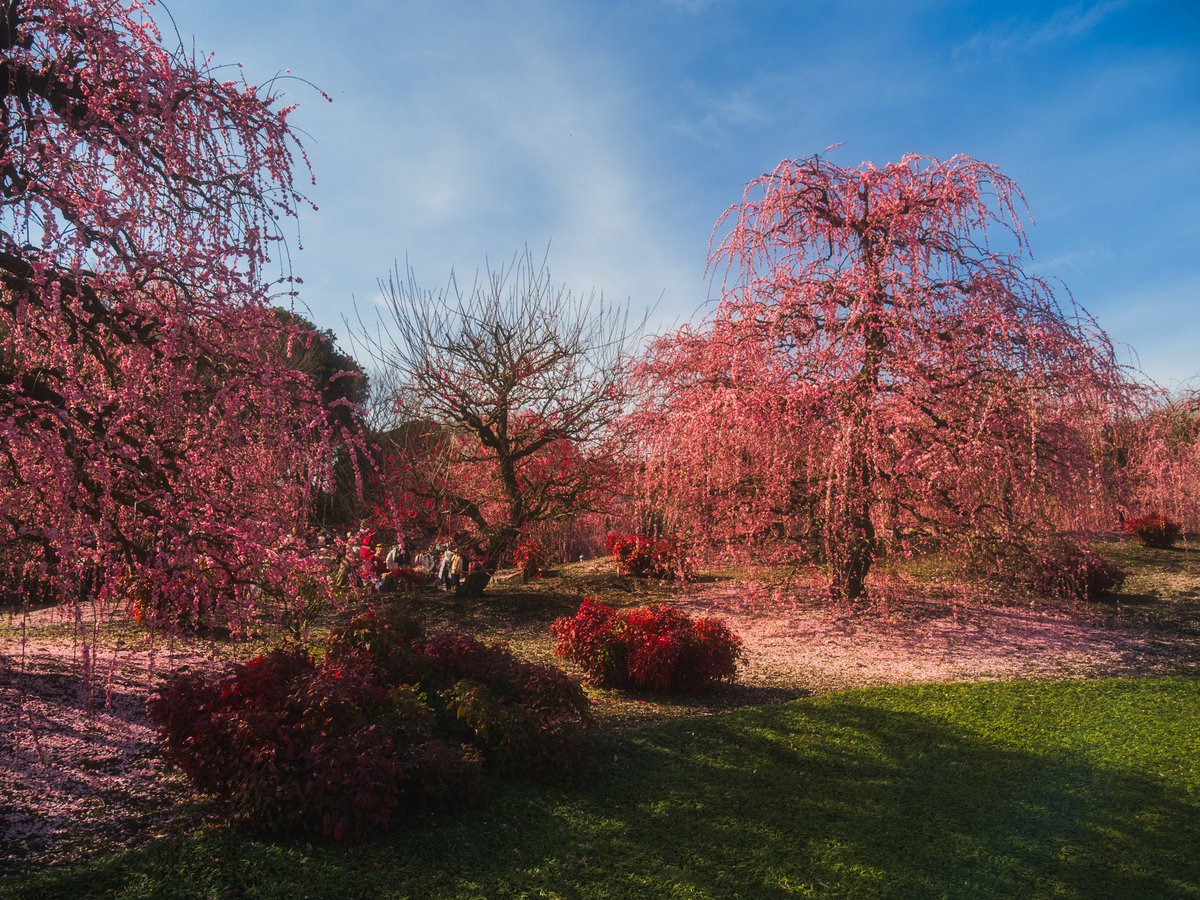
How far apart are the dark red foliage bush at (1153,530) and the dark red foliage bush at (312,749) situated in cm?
1668

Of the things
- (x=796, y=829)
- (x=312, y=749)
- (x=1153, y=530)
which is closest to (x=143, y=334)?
(x=312, y=749)

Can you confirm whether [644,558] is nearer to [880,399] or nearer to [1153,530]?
[880,399]

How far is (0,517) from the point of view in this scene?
3648 mm

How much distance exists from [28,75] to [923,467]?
836 cm

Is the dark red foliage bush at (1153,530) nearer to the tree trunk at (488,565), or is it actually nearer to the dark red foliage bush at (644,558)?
the dark red foliage bush at (644,558)

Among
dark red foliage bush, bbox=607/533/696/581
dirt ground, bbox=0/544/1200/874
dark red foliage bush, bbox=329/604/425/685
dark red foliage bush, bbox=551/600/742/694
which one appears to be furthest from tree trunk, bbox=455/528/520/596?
dark red foliage bush, bbox=329/604/425/685

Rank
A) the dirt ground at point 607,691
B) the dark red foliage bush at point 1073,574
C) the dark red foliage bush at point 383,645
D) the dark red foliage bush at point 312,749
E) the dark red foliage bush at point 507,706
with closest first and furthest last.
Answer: the dark red foliage bush at point 312,749 → the dirt ground at point 607,691 → the dark red foliage bush at point 507,706 → the dark red foliage bush at point 383,645 → the dark red foliage bush at point 1073,574

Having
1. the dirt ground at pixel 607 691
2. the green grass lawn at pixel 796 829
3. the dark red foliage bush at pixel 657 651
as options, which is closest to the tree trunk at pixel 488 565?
the dirt ground at pixel 607 691

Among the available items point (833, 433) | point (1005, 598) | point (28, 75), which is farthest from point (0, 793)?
point (1005, 598)

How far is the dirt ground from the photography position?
421 cm

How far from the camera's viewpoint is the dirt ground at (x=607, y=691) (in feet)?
13.8

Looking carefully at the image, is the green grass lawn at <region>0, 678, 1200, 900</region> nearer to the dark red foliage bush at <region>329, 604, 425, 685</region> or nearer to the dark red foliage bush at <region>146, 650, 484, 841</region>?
the dark red foliage bush at <region>146, 650, 484, 841</region>

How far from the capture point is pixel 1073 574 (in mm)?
10672

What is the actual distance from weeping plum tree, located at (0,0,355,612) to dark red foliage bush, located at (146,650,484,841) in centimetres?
59
